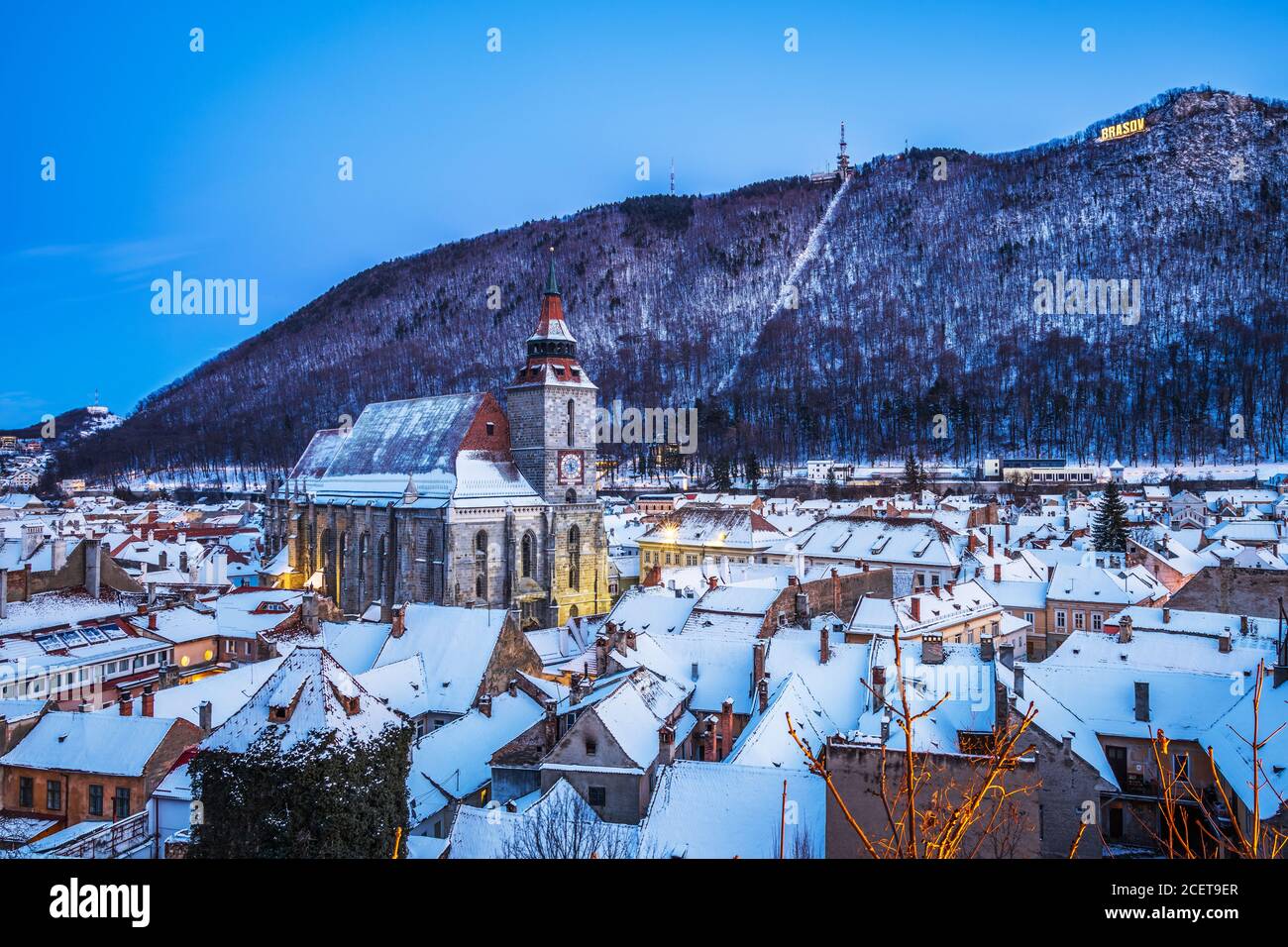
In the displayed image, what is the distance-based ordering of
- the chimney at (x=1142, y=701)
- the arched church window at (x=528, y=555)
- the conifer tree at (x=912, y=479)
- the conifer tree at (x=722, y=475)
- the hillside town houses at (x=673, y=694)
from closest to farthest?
1. the hillside town houses at (x=673, y=694)
2. the chimney at (x=1142, y=701)
3. the arched church window at (x=528, y=555)
4. the conifer tree at (x=912, y=479)
5. the conifer tree at (x=722, y=475)

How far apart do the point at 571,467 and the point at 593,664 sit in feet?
77.8

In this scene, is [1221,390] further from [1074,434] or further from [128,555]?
[128,555]

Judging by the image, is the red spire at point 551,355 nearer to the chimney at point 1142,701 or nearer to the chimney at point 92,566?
the chimney at point 92,566

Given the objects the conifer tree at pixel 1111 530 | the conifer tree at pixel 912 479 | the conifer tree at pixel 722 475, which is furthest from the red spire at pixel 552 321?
the conifer tree at pixel 912 479

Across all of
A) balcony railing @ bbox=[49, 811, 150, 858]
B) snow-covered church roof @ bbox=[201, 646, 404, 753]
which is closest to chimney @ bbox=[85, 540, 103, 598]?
balcony railing @ bbox=[49, 811, 150, 858]

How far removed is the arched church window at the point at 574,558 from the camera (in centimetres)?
5666

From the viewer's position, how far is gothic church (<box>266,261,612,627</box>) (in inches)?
2101

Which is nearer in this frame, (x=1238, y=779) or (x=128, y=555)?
(x=1238, y=779)

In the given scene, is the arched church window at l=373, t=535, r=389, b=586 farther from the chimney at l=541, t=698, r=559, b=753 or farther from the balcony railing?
the balcony railing

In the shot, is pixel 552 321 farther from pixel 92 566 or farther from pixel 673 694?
pixel 673 694

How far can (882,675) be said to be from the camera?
2652 cm

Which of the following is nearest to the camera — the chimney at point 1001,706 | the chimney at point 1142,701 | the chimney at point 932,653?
the chimney at point 1001,706
